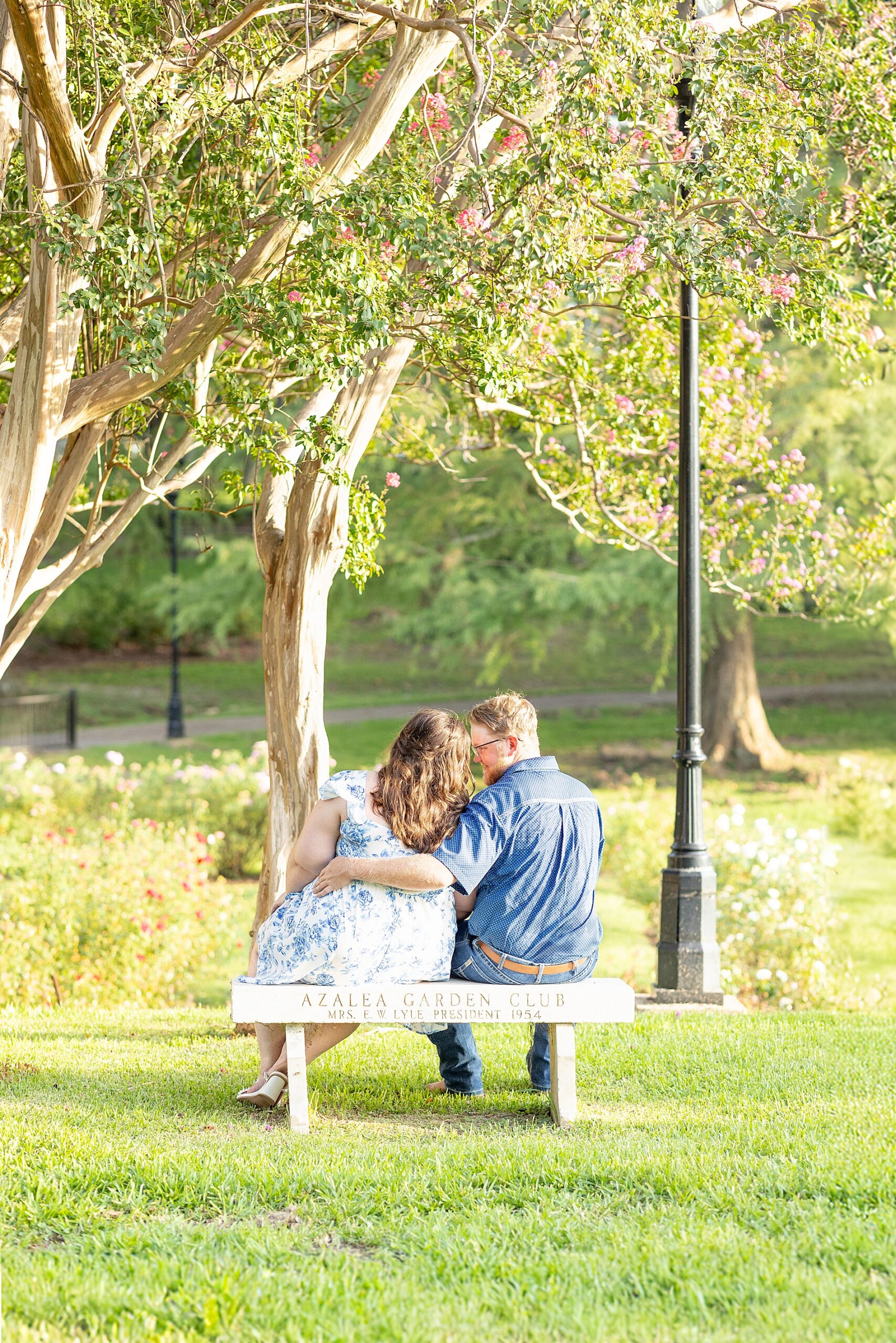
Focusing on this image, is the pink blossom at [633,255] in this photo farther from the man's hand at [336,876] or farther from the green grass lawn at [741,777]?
the green grass lawn at [741,777]

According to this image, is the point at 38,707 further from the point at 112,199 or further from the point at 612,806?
the point at 112,199

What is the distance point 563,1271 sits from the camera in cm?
316

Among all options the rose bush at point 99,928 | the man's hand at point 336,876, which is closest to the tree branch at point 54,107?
the man's hand at point 336,876

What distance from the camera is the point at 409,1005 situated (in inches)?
170

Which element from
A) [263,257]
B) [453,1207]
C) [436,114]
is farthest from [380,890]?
[436,114]

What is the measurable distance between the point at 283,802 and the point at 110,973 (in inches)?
124

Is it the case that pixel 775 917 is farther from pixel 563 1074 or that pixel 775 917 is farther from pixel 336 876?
pixel 336 876

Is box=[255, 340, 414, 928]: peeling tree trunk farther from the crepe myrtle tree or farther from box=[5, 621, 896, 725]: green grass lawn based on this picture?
box=[5, 621, 896, 725]: green grass lawn

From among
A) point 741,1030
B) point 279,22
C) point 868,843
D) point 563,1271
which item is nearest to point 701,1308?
point 563,1271

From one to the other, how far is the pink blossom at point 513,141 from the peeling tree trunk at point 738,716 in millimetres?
13032

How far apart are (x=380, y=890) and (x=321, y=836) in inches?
10.8

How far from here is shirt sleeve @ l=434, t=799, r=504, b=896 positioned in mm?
4359

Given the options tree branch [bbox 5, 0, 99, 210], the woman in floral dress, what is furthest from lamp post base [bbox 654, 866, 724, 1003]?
tree branch [bbox 5, 0, 99, 210]

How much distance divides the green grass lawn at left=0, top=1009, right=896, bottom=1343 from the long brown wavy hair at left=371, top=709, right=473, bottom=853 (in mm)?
1000
